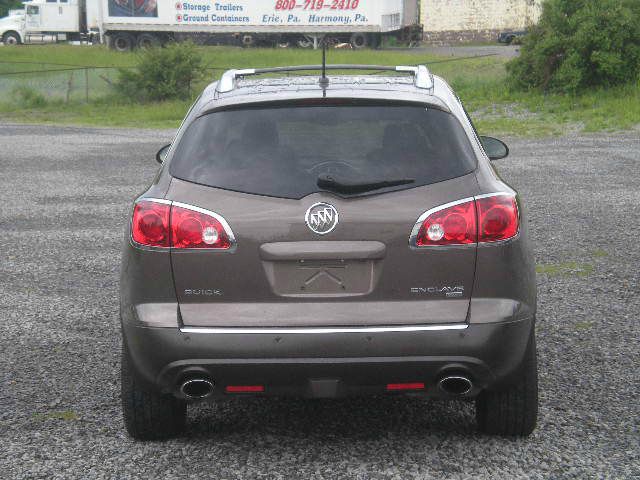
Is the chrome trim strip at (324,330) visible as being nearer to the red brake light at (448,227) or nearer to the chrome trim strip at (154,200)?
the red brake light at (448,227)

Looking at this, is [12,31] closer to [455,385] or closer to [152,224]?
[152,224]

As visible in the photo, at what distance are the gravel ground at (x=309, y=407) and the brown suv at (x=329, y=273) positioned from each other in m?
0.41

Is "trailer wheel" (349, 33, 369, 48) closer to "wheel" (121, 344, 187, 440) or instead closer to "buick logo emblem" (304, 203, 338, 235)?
"wheel" (121, 344, 187, 440)

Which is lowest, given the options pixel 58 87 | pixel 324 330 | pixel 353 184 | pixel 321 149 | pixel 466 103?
pixel 58 87

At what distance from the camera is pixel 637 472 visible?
4223 mm

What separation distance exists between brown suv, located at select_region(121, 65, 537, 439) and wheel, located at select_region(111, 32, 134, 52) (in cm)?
5441

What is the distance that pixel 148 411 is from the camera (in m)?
4.52

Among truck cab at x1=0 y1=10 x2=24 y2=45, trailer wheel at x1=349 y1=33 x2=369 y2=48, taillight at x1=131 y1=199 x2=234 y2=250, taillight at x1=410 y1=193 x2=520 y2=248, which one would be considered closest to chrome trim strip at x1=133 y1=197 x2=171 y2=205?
taillight at x1=131 y1=199 x2=234 y2=250

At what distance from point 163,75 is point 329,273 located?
28.8m

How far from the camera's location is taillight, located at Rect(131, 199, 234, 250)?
13.2 feet

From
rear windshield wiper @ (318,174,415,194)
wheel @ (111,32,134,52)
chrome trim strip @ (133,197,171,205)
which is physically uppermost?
rear windshield wiper @ (318,174,415,194)

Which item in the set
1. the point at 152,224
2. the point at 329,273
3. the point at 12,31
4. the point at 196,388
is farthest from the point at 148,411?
the point at 12,31

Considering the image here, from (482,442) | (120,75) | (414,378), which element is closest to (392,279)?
(414,378)

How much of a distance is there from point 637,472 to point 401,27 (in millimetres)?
57401
